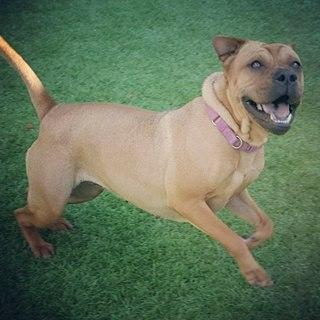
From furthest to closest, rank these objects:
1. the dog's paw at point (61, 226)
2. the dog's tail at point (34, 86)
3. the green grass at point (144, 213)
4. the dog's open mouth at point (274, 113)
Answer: the dog's paw at point (61, 226) → the dog's tail at point (34, 86) → the green grass at point (144, 213) → the dog's open mouth at point (274, 113)

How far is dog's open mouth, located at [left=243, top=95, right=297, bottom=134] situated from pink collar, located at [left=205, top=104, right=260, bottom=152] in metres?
0.16

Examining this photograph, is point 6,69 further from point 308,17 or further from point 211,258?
point 308,17

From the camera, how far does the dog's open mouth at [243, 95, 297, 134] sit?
99.4 inches

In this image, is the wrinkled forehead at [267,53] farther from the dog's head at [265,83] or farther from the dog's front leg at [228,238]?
the dog's front leg at [228,238]

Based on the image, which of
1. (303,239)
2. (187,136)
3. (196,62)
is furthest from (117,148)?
(196,62)

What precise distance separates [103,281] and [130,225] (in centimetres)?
54

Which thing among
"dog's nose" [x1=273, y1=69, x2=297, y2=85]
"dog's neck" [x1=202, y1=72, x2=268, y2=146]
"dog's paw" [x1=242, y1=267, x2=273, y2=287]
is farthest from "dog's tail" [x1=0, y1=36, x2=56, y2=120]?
"dog's paw" [x1=242, y1=267, x2=273, y2=287]

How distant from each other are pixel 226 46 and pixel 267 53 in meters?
0.25

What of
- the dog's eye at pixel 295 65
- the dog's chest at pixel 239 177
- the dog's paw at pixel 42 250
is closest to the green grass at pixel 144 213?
the dog's paw at pixel 42 250

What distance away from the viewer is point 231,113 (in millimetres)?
2680

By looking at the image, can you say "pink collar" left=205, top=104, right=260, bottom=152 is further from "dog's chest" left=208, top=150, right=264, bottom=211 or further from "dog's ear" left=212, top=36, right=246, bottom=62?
"dog's ear" left=212, top=36, right=246, bottom=62

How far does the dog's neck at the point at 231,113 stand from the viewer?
2635 millimetres

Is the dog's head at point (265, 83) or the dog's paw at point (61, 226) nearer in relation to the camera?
the dog's head at point (265, 83)

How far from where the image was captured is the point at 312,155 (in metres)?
4.13
